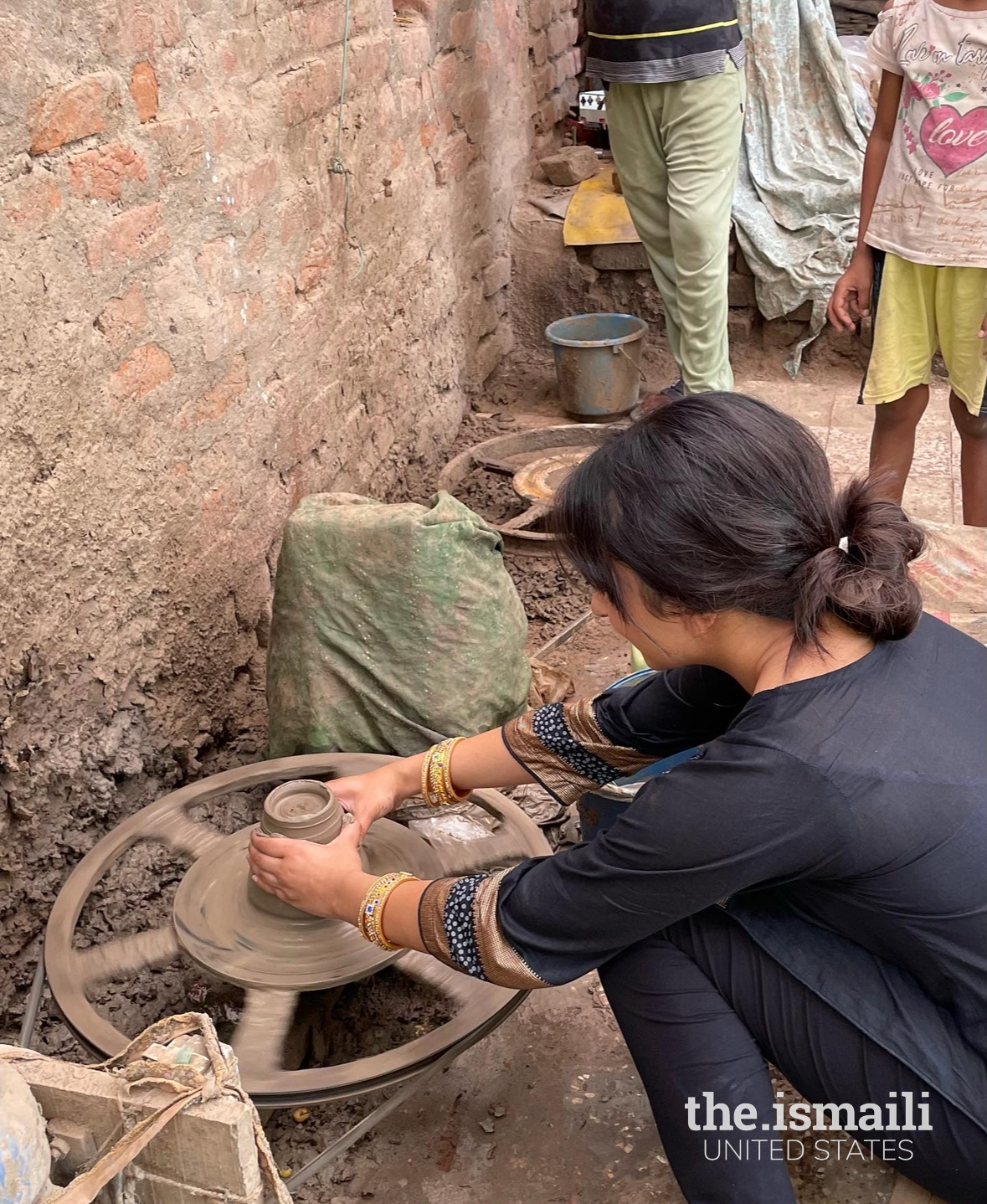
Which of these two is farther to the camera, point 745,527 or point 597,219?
point 597,219

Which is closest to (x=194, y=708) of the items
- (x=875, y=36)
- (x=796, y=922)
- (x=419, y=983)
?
(x=419, y=983)

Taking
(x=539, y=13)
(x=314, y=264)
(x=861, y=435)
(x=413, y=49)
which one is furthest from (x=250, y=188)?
(x=539, y=13)

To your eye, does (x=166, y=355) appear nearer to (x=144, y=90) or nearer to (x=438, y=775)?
(x=144, y=90)

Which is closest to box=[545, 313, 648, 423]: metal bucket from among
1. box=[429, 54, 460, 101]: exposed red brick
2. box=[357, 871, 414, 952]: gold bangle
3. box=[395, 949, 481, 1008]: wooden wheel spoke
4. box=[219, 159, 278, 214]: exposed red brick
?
box=[429, 54, 460, 101]: exposed red brick

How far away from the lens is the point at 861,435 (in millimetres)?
4828

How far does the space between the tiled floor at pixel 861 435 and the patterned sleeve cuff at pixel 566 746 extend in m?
2.31

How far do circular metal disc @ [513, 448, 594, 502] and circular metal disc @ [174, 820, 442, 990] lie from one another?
222 centimetres

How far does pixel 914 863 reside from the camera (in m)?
1.57

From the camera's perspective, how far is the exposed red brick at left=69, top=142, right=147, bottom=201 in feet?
7.60

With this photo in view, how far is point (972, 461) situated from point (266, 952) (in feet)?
8.59

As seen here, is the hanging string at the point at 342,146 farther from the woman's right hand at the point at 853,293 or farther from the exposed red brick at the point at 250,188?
the woman's right hand at the point at 853,293

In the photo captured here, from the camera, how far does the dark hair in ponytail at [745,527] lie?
1.61 metres

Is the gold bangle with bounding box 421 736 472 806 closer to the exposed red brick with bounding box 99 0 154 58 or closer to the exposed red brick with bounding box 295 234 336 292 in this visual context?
the exposed red brick with bounding box 99 0 154 58

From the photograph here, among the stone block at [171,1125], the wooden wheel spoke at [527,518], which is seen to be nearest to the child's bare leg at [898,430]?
the wooden wheel spoke at [527,518]
